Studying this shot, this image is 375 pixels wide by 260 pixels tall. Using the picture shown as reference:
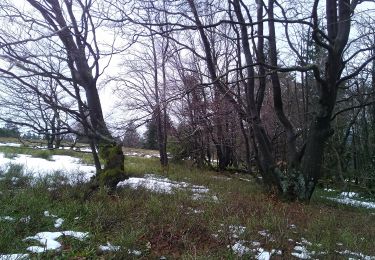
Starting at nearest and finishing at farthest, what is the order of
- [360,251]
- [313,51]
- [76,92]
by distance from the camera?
1. [360,251]
2. [76,92]
3. [313,51]

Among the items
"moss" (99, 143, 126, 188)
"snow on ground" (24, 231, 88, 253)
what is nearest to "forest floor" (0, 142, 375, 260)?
"snow on ground" (24, 231, 88, 253)

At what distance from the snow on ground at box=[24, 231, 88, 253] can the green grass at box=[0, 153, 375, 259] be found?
10 cm

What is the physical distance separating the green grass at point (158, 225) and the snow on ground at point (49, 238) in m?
0.10

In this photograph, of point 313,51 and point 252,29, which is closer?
point 252,29

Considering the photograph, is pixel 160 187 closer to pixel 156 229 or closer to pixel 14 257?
→ pixel 156 229

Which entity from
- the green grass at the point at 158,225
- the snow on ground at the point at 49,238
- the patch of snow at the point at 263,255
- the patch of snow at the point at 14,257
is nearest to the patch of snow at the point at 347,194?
the green grass at the point at 158,225

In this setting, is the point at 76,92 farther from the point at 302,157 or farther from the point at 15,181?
the point at 302,157

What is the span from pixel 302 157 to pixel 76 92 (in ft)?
21.4

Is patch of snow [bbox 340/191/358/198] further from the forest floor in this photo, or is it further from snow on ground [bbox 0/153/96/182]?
snow on ground [bbox 0/153/96/182]

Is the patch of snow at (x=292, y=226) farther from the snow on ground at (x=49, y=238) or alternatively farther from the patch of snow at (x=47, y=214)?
the patch of snow at (x=47, y=214)

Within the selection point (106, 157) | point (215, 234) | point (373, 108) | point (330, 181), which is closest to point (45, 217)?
point (215, 234)

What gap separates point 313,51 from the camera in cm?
1975

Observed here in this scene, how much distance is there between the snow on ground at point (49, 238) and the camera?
4.02 metres

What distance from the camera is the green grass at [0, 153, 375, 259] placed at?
4344 mm
